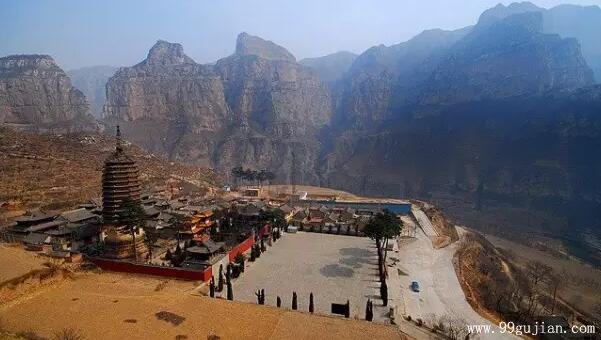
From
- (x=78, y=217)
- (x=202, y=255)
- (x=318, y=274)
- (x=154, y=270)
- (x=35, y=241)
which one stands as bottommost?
(x=318, y=274)

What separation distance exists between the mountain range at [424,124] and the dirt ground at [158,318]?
67452mm

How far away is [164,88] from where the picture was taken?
176m

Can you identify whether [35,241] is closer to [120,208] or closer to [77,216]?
[120,208]

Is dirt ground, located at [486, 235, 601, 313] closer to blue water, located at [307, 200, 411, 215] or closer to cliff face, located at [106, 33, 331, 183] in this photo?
blue water, located at [307, 200, 411, 215]

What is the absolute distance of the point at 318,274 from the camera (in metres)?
35.5

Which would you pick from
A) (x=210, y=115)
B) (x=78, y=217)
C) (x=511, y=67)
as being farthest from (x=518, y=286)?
(x=210, y=115)

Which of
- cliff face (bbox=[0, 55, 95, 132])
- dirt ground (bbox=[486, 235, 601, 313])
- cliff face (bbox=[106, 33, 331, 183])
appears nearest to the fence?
dirt ground (bbox=[486, 235, 601, 313])

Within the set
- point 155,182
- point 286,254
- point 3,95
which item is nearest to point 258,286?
point 286,254

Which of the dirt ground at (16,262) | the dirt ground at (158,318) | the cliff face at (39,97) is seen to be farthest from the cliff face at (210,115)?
the dirt ground at (158,318)

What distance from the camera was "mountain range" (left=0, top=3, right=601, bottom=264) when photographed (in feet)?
348

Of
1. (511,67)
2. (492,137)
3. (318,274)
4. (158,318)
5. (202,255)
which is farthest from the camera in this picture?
(511,67)

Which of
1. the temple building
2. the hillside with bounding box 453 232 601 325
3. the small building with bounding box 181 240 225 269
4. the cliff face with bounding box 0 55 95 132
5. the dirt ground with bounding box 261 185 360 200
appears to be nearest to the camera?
the small building with bounding box 181 240 225 269

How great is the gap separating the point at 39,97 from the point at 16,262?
13873 centimetres

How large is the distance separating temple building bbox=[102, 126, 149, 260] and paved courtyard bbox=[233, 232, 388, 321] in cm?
1008
